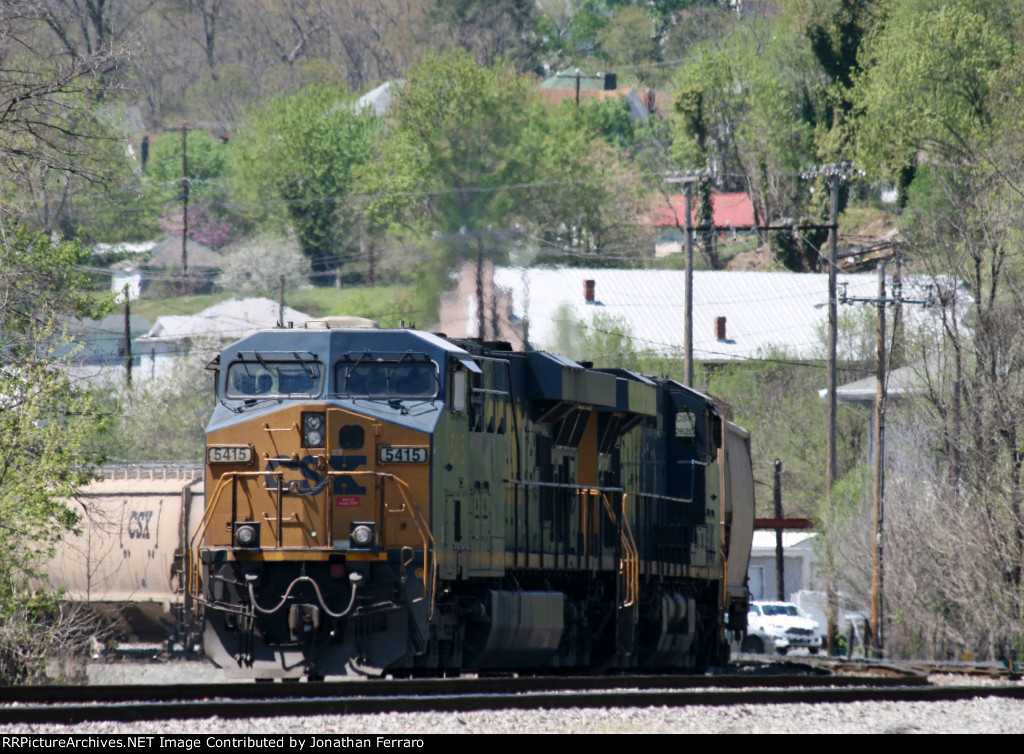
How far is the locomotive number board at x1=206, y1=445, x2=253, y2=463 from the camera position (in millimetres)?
14711

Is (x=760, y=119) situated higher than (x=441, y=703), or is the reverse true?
(x=760, y=119)

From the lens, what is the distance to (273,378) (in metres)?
15.1

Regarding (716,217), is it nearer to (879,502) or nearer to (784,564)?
(784,564)

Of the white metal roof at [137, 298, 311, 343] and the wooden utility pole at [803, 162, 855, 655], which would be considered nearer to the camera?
the wooden utility pole at [803, 162, 855, 655]

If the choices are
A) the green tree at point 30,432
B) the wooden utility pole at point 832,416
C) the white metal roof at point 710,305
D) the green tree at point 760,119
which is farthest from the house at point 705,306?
the green tree at point 30,432

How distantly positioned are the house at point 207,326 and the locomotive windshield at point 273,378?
52.0 metres

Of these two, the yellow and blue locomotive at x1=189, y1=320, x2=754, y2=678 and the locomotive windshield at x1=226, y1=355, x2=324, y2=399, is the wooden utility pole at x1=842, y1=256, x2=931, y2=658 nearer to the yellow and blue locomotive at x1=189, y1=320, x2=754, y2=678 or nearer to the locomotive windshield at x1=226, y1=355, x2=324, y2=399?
the yellow and blue locomotive at x1=189, y1=320, x2=754, y2=678

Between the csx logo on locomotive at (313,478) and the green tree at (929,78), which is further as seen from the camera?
the green tree at (929,78)

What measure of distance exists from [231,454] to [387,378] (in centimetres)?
181

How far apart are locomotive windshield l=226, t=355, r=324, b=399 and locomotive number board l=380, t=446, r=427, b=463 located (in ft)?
3.35

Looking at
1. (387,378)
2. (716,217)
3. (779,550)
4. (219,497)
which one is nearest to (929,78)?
(716,217)

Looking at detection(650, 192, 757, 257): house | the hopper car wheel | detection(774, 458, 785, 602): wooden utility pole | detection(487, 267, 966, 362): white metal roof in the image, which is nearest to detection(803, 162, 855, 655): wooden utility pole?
the hopper car wheel

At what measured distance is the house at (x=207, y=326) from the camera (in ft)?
225

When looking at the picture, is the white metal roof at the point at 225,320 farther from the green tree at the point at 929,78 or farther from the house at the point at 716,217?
the house at the point at 716,217
